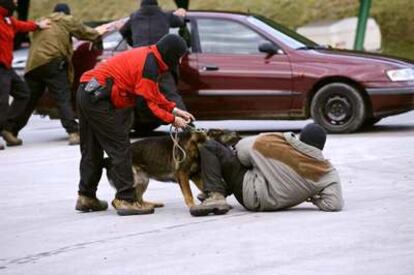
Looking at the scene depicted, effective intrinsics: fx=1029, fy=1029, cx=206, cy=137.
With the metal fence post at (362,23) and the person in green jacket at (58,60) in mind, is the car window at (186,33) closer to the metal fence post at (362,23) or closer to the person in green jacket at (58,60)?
the person in green jacket at (58,60)

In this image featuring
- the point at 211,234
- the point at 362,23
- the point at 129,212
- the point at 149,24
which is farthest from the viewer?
the point at 362,23

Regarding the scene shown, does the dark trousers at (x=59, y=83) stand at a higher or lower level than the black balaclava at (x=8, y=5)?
lower

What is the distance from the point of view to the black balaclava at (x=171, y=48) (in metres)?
7.30

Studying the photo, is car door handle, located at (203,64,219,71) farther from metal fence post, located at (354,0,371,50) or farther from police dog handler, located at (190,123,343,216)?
metal fence post, located at (354,0,371,50)

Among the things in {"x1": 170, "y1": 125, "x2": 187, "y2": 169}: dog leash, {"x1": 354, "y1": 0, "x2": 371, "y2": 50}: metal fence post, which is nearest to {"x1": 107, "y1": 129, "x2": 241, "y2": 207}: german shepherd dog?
{"x1": 170, "y1": 125, "x2": 187, "y2": 169}: dog leash

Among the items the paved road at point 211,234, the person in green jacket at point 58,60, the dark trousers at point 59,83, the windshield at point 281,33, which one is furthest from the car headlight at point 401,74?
the dark trousers at point 59,83

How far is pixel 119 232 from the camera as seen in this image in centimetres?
707

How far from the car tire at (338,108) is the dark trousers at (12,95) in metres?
3.55

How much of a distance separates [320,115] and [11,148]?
150 inches

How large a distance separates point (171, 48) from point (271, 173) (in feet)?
3.74

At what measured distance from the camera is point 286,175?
732 centimetres

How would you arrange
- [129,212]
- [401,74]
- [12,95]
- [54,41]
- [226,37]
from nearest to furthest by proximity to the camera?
[129,212], [401,74], [54,41], [12,95], [226,37]

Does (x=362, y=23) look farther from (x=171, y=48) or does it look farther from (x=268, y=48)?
(x=171, y=48)

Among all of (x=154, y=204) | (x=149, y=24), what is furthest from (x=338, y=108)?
(x=154, y=204)
